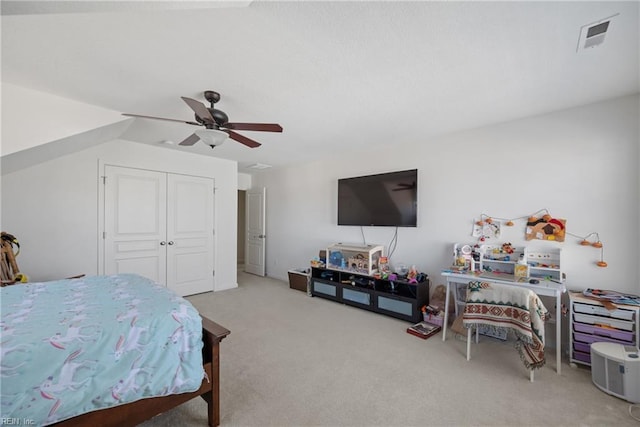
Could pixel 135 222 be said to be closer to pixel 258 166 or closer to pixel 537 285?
pixel 258 166

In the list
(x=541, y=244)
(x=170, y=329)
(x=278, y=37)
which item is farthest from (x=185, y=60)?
(x=541, y=244)

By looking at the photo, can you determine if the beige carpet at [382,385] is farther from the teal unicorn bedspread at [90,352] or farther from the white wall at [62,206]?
the white wall at [62,206]

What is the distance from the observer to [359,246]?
431cm

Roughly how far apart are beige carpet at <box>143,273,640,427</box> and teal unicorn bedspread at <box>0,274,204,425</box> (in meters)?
0.54

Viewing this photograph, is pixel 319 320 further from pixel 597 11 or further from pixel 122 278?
pixel 597 11

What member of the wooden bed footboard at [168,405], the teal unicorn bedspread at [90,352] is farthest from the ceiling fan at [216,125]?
the wooden bed footboard at [168,405]

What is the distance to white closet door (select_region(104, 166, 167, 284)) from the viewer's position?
3740 mm

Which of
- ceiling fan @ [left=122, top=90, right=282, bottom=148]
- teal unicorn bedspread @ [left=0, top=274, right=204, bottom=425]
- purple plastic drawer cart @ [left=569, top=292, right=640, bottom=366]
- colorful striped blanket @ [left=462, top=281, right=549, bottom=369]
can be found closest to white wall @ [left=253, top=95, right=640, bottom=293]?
purple plastic drawer cart @ [left=569, top=292, right=640, bottom=366]

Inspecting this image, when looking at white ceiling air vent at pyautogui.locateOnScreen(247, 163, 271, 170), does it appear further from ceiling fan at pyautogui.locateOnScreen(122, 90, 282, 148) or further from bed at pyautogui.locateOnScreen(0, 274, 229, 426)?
bed at pyautogui.locateOnScreen(0, 274, 229, 426)

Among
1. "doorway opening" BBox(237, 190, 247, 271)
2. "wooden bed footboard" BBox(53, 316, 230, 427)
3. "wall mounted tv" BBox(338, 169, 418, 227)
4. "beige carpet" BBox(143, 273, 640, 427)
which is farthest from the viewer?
"doorway opening" BBox(237, 190, 247, 271)

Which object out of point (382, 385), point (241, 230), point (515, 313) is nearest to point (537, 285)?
point (515, 313)

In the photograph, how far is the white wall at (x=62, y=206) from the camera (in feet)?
10.1

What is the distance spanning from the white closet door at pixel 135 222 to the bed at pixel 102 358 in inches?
79.6

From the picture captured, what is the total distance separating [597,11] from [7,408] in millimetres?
3360
